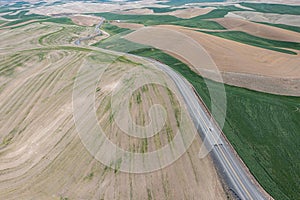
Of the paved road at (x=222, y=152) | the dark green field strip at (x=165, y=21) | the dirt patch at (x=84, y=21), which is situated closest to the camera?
the paved road at (x=222, y=152)

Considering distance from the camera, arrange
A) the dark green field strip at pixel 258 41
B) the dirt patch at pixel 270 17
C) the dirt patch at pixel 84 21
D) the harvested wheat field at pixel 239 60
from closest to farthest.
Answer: the harvested wheat field at pixel 239 60 → the dark green field strip at pixel 258 41 → the dirt patch at pixel 270 17 → the dirt patch at pixel 84 21

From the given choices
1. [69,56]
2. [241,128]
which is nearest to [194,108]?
[241,128]

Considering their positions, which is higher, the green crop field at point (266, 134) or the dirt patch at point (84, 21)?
the green crop field at point (266, 134)

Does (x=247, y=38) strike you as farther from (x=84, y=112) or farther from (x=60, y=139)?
(x=60, y=139)

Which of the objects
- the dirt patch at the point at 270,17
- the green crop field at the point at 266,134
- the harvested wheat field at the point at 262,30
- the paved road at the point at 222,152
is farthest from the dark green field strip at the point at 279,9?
the paved road at the point at 222,152

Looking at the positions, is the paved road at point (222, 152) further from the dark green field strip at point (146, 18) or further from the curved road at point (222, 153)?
the dark green field strip at point (146, 18)

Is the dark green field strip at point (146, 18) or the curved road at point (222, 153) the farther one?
the dark green field strip at point (146, 18)

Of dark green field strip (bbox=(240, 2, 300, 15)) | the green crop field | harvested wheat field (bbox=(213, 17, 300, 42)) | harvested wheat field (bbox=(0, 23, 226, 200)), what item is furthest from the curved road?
dark green field strip (bbox=(240, 2, 300, 15))
